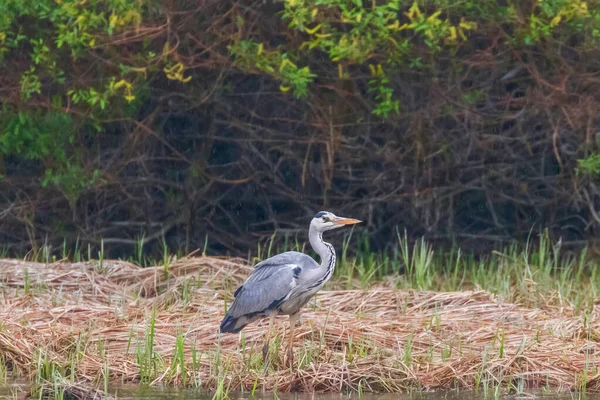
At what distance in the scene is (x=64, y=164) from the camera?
1195 centimetres

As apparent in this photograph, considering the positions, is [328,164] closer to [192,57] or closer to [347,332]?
[192,57]

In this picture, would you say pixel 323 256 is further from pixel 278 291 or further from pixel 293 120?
pixel 293 120

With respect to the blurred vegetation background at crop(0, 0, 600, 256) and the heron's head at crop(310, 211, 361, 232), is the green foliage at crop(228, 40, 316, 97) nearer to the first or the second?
the blurred vegetation background at crop(0, 0, 600, 256)

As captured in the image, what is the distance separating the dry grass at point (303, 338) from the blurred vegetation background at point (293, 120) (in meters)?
2.23

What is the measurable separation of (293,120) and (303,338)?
420 cm

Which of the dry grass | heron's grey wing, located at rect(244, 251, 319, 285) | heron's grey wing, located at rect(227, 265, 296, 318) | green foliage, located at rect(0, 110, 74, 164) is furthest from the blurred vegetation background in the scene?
heron's grey wing, located at rect(227, 265, 296, 318)

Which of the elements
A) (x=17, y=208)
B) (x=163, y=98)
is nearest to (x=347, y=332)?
(x=163, y=98)

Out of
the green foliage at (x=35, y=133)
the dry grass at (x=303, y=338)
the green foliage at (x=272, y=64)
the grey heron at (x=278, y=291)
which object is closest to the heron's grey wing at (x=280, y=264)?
the grey heron at (x=278, y=291)

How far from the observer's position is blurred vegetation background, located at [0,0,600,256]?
10711 mm

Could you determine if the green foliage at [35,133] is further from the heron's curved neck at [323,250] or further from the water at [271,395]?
the water at [271,395]

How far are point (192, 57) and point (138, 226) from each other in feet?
9.00

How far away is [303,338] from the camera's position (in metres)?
7.64

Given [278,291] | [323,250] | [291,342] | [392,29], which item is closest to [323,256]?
[323,250]

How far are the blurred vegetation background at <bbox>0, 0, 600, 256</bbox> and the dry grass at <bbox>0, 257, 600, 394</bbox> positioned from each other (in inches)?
87.6
